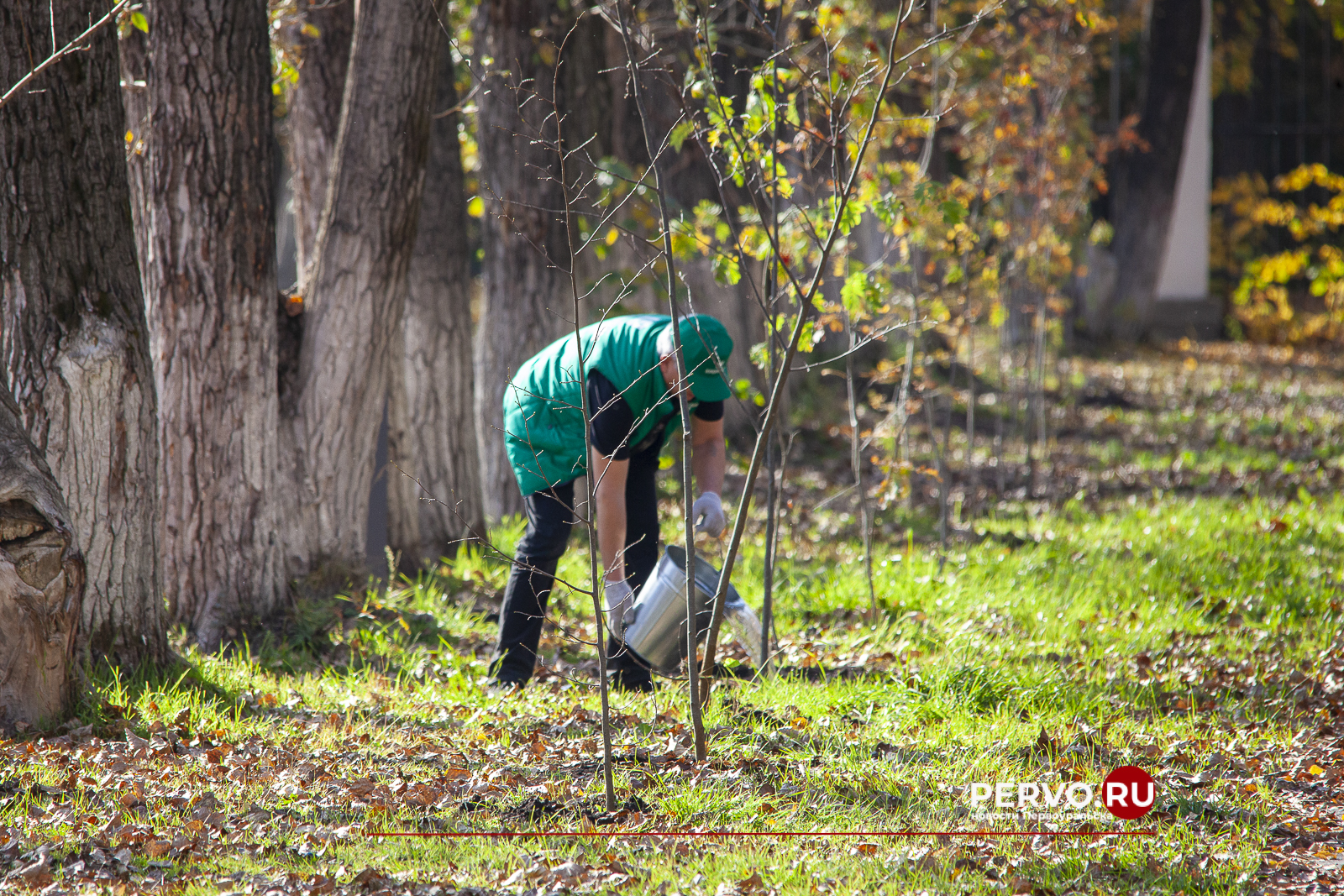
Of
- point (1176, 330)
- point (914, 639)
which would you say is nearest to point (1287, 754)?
point (914, 639)

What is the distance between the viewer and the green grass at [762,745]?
2631 mm

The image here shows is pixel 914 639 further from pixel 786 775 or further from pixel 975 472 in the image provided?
pixel 975 472

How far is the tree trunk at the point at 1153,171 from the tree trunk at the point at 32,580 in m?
12.7

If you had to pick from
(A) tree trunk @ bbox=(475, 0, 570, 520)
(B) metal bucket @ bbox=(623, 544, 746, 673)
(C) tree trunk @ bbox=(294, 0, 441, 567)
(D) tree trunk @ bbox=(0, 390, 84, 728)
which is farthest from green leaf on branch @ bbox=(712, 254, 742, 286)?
(A) tree trunk @ bbox=(475, 0, 570, 520)

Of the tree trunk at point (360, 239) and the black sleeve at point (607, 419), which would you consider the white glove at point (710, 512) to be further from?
the tree trunk at point (360, 239)

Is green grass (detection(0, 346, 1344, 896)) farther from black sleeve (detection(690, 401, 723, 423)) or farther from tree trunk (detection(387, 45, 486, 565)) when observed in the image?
black sleeve (detection(690, 401, 723, 423))

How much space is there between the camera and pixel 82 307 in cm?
363

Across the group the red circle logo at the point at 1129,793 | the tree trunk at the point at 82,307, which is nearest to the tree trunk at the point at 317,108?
the tree trunk at the point at 82,307

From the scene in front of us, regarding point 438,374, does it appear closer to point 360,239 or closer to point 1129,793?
point 360,239

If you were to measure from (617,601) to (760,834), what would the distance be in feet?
3.55

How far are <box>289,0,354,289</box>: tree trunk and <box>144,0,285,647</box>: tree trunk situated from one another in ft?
3.28

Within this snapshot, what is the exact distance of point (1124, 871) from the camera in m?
2.62

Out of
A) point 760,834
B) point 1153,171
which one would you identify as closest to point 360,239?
point 760,834

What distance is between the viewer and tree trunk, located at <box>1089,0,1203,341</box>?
1267 centimetres
